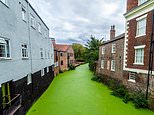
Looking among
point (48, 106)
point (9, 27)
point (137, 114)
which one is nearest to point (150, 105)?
point (137, 114)

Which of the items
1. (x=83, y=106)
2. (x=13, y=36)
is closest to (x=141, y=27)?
(x=83, y=106)

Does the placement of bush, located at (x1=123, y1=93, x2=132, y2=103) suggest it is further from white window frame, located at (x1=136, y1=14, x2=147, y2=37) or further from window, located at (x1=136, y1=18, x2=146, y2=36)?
window, located at (x1=136, y1=18, x2=146, y2=36)

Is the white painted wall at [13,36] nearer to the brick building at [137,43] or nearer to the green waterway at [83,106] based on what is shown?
the green waterway at [83,106]

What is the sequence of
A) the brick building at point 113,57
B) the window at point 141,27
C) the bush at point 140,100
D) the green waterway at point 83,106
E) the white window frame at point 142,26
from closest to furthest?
the green waterway at point 83,106, the bush at point 140,100, the white window frame at point 142,26, the window at point 141,27, the brick building at point 113,57

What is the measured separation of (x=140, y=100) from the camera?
1276 cm

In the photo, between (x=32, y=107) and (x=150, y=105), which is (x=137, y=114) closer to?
(x=150, y=105)

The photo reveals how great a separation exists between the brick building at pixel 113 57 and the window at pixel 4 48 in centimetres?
1363

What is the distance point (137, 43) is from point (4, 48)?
40.7 ft

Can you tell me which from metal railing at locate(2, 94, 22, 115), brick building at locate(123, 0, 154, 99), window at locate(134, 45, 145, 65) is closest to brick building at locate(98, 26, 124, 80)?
brick building at locate(123, 0, 154, 99)

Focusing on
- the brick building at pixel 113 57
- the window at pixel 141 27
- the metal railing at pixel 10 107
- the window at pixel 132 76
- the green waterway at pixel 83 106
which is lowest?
the green waterway at pixel 83 106

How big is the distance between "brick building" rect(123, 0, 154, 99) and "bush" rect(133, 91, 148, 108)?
600 millimetres

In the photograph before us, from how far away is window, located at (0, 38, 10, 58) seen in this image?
7782 millimetres

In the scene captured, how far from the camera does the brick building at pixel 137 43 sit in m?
12.6

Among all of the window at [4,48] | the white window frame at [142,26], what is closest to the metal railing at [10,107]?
the window at [4,48]
